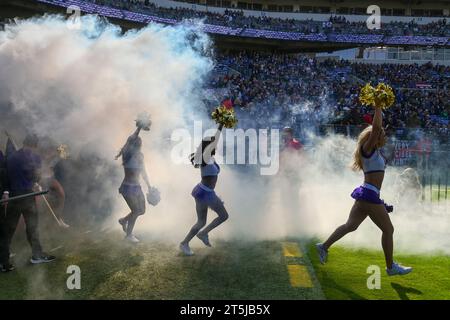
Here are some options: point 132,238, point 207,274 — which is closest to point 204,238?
point 207,274

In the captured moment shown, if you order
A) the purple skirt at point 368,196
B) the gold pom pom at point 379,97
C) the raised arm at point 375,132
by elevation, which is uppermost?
the gold pom pom at point 379,97

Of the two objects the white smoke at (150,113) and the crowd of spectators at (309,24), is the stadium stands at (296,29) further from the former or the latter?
the white smoke at (150,113)

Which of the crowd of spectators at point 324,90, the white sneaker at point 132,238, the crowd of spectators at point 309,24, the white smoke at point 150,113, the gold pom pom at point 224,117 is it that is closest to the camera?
the gold pom pom at point 224,117

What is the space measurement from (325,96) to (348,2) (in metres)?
21.1

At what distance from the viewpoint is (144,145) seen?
10055 millimetres

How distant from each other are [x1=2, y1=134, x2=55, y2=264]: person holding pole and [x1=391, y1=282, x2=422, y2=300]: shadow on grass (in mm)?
4379

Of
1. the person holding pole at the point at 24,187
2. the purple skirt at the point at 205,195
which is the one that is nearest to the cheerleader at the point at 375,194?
the purple skirt at the point at 205,195

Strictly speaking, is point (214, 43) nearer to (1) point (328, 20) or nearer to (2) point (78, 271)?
(1) point (328, 20)

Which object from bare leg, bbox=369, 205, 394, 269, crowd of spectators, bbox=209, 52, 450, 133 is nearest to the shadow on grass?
bare leg, bbox=369, 205, 394, 269

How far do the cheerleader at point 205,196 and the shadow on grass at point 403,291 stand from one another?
7.92 ft

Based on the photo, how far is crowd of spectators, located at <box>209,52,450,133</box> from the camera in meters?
21.3

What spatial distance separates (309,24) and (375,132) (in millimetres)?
34194

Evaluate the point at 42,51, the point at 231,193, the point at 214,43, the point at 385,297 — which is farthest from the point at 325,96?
the point at 385,297

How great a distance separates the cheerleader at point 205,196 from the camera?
22.0 ft
